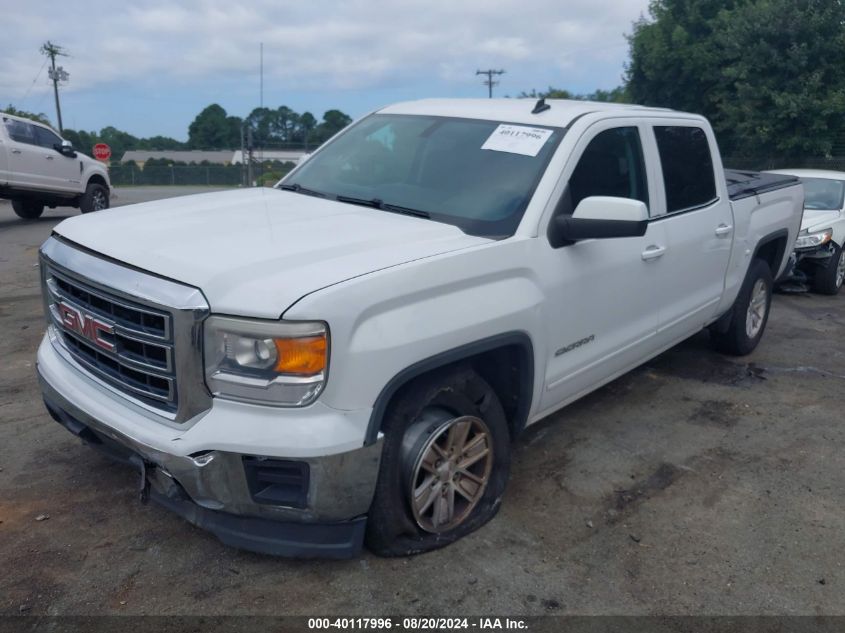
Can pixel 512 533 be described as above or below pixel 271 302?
below

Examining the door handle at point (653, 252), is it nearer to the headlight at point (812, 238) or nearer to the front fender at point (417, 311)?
the front fender at point (417, 311)

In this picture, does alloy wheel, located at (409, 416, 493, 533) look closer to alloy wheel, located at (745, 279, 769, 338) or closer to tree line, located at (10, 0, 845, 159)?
alloy wheel, located at (745, 279, 769, 338)

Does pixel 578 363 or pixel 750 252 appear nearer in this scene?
pixel 578 363

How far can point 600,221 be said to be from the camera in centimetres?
357

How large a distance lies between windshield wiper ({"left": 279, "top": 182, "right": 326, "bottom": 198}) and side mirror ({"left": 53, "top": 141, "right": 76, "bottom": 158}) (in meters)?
11.6

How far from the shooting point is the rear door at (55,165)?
14023mm

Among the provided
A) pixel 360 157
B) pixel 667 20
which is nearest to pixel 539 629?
pixel 360 157

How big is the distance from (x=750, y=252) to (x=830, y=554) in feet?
9.46

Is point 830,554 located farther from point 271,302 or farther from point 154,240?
point 154,240

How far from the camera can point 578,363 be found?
4.00m

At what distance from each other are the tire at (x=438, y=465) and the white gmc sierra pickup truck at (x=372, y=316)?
0.01m

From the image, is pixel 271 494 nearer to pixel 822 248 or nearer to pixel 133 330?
pixel 133 330

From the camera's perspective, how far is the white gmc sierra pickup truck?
2.76 meters

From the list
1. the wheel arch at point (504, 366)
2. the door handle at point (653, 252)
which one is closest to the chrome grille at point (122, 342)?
the wheel arch at point (504, 366)
